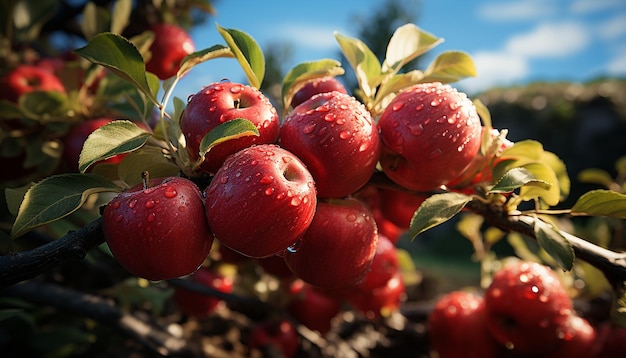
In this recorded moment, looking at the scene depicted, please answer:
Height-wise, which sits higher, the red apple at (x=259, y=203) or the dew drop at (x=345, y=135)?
the dew drop at (x=345, y=135)

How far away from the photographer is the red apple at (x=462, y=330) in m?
0.81

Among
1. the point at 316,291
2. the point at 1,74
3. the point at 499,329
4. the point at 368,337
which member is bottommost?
the point at 368,337

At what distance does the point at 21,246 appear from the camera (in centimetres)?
79

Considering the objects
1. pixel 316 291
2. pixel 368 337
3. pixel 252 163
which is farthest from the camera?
pixel 368 337

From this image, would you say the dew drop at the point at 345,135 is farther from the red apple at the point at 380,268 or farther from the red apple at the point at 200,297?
the red apple at the point at 200,297

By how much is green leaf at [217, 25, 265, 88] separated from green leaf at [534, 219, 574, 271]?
345mm

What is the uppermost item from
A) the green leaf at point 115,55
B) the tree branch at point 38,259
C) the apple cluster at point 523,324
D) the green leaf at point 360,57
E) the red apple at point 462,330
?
the green leaf at point 115,55

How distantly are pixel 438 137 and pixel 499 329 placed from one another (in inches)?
16.6

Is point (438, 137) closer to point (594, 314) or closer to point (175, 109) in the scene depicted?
point (175, 109)

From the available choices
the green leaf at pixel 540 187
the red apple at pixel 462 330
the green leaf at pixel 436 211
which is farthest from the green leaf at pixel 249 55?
the red apple at pixel 462 330

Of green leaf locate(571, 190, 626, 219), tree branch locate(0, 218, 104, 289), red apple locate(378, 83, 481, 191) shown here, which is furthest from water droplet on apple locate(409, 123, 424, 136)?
tree branch locate(0, 218, 104, 289)

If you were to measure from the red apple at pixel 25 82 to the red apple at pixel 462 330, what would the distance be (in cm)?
81

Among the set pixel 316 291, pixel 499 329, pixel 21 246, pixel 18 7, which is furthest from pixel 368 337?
pixel 18 7

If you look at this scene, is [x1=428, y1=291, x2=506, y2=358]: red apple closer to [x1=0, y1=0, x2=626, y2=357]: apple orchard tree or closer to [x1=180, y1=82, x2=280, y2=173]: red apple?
[x1=0, y1=0, x2=626, y2=357]: apple orchard tree
